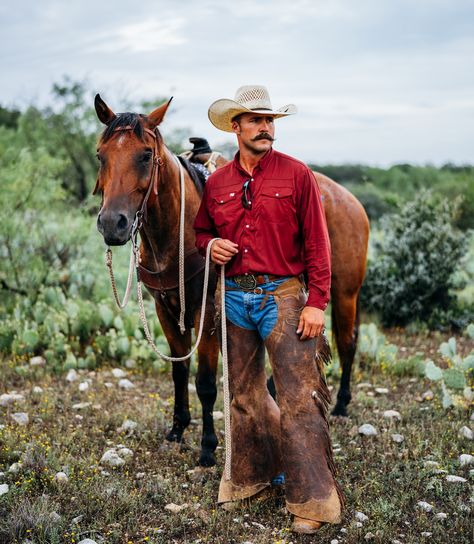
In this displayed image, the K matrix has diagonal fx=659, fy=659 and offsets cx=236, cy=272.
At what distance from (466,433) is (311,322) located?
2.18 m

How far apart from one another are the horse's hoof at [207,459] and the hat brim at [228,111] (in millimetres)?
2304

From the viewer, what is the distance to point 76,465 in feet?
14.9

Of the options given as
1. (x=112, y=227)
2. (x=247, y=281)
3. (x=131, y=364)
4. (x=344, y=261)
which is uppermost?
(x=112, y=227)

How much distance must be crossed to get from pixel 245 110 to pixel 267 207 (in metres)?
0.55

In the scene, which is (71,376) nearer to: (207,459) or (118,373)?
(118,373)

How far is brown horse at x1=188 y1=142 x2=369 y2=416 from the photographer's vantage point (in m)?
5.67

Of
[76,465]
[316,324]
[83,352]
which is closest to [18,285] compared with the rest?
[83,352]

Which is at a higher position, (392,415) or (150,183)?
(150,183)

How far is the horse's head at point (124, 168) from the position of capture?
3.64 metres

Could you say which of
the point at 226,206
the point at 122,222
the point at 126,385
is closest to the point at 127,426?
the point at 126,385

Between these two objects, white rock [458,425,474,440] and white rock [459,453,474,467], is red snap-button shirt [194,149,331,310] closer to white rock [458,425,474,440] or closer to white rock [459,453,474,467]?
white rock [459,453,474,467]

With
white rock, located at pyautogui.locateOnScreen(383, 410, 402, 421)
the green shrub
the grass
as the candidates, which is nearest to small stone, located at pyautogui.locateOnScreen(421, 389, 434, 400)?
the grass

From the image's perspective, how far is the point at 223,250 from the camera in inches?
147

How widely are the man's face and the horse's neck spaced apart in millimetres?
771
